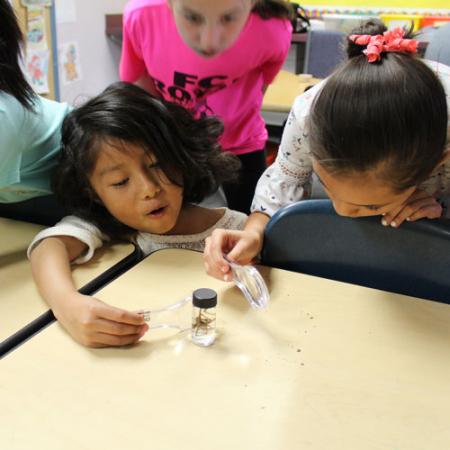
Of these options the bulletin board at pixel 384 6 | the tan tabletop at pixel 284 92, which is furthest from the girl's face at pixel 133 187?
the bulletin board at pixel 384 6

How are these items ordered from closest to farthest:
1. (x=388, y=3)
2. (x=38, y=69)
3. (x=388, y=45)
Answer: (x=388, y=45)
(x=38, y=69)
(x=388, y=3)

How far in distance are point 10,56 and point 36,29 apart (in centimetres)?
129

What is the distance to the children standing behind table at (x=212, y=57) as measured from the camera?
114 cm

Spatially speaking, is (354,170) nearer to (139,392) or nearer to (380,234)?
(380,234)

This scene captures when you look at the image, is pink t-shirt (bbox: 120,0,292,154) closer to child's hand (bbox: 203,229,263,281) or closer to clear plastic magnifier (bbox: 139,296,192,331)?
child's hand (bbox: 203,229,263,281)

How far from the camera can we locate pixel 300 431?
567 millimetres

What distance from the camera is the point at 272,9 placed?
130cm

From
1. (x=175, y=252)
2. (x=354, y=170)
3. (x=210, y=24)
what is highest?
(x=210, y=24)

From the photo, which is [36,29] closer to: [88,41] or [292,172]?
[88,41]

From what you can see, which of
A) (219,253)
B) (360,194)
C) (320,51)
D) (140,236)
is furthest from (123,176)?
(320,51)

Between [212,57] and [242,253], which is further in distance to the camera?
[212,57]

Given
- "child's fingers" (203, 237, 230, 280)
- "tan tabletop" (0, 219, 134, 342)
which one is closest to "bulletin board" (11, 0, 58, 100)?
"tan tabletop" (0, 219, 134, 342)

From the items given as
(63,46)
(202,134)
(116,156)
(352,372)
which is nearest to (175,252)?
(116,156)

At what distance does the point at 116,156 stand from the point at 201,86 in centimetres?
45
